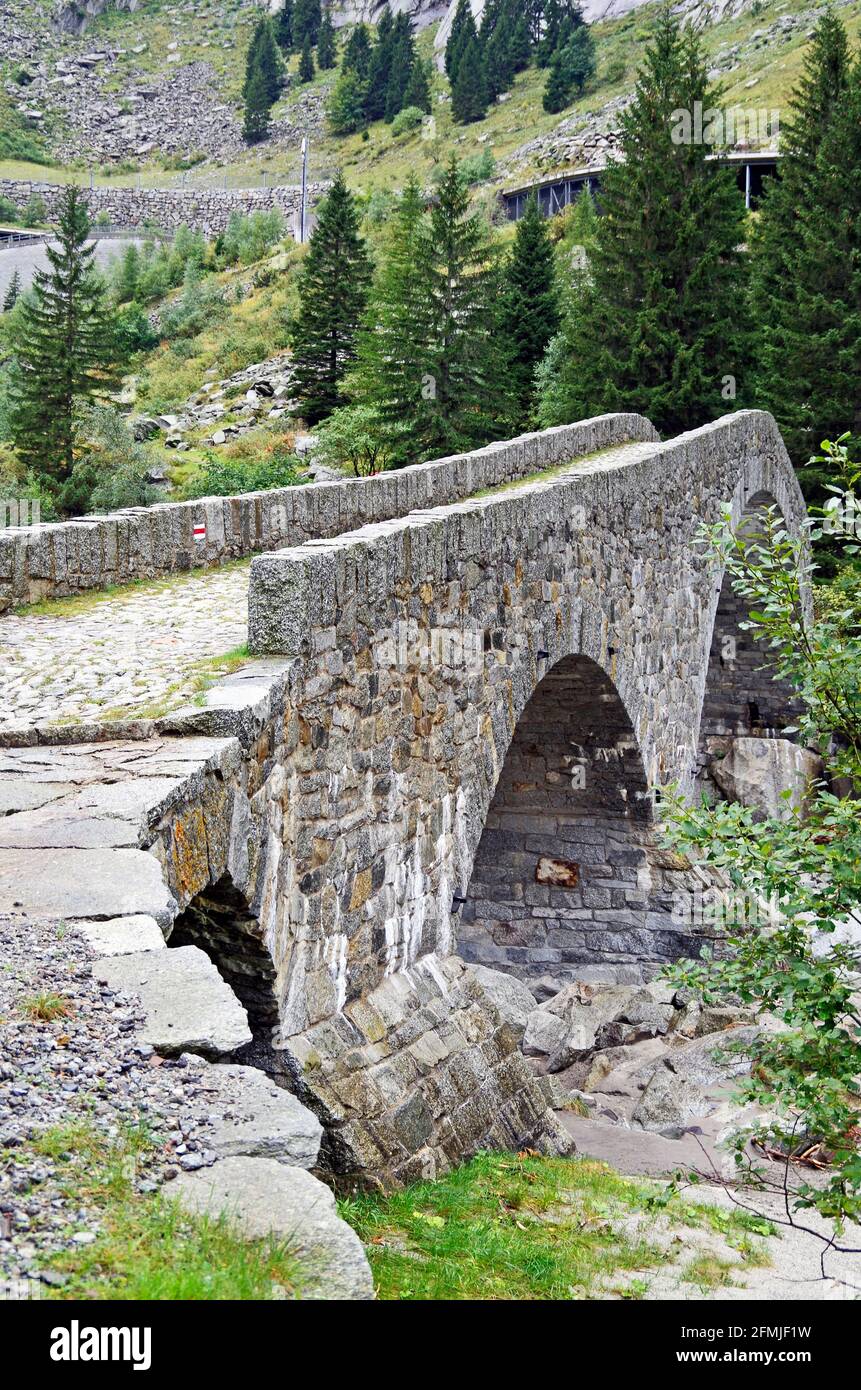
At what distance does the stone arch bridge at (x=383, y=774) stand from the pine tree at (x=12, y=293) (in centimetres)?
4891

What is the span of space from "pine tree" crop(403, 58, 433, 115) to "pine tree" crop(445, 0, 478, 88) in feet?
5.25

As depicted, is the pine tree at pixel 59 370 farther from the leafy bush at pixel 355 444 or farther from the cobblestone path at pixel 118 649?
the cobblestone path at pixel 118 649

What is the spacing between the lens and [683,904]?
14758 mm

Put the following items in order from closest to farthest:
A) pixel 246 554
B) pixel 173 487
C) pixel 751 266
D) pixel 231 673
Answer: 1. pixel 231 673
2. pixel 246 554
3. pixel 751 266
4. pixel 173 487

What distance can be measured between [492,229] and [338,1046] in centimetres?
5016

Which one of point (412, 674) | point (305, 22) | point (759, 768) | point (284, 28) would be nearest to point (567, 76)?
point (305, 22)

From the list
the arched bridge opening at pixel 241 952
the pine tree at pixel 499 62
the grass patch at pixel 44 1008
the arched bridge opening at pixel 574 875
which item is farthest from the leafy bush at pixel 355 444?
the pine tree at pixel 499 62

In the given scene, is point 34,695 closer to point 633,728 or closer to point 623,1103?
point 623,1103

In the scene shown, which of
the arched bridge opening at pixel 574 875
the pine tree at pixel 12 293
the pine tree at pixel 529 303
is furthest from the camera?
the pine tree at pixel 12 293

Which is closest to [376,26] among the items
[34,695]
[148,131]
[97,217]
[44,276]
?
[148,131]

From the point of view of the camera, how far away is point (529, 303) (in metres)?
35.0

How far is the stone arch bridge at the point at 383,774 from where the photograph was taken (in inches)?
203

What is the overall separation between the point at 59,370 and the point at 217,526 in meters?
25.9

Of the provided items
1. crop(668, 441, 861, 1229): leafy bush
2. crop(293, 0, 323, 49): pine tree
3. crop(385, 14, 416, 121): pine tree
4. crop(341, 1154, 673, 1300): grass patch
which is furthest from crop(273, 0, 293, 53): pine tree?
crop(668, 441, 861, 1229): leafy bush
